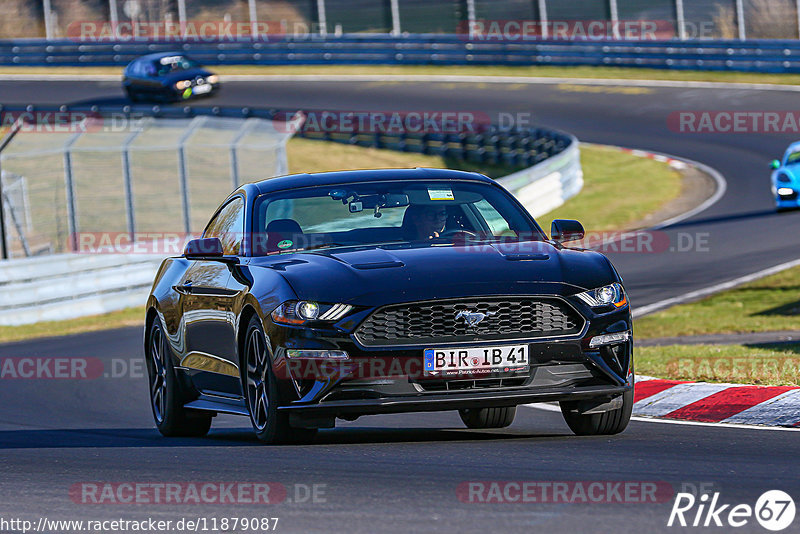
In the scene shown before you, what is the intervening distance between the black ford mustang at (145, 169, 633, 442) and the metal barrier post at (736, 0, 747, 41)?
108 feet

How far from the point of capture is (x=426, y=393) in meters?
6.92

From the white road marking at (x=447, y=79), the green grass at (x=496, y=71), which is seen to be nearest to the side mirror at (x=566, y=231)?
the white road marking at (x=447, y=79)

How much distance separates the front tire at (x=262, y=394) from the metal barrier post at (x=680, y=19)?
3465cm

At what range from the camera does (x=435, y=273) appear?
23.2 feet

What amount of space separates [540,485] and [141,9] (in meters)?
45.6

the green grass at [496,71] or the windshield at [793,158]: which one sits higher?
the windshield at [793,158]

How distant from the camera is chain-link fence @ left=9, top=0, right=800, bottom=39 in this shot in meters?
40.0

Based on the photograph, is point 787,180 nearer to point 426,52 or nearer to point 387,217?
point 387,217

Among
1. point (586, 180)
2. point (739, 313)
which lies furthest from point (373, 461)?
point (586, 180)

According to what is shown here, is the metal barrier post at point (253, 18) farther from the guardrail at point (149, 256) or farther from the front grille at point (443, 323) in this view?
the front grille at point (443, 323)

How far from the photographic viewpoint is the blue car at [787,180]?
22.2 meters

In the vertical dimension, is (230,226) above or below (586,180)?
above

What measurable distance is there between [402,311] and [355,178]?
159 cm

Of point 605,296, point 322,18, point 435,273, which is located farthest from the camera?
point 322,18
